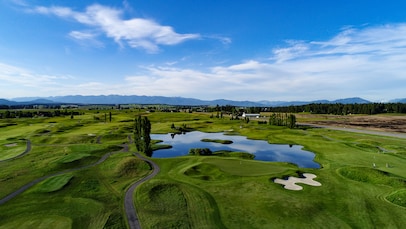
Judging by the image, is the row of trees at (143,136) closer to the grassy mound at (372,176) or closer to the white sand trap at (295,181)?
the white sand trap at (295,181)

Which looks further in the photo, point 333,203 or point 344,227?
point 333,203

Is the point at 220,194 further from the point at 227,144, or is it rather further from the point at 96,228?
the point at 227,144

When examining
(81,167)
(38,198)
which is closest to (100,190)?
(38,198)

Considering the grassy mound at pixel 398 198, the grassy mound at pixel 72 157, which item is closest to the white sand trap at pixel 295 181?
the grassy mound at pixel 398 198

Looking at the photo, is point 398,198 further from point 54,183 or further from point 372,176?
point 54,183

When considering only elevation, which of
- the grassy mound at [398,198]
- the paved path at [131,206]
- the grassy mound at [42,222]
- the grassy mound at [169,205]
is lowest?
the grassy mound at [42,222]

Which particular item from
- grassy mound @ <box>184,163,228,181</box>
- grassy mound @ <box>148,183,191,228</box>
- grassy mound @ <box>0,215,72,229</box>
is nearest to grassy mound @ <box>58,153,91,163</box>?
grassy mound @ <box>0,215,72,229</box>
